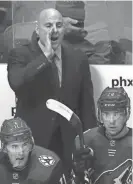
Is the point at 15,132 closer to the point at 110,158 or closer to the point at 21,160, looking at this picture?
the point at 21,160

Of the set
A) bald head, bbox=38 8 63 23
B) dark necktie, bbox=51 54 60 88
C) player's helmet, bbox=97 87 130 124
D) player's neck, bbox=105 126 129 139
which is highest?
bald head, bbox=38 8 63 23

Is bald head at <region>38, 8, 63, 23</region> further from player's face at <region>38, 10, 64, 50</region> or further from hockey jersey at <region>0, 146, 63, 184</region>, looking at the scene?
hockey jersey at <region>0, 146, 63, 184</region>

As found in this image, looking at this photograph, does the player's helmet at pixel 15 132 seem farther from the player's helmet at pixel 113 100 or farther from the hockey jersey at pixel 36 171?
the player's helmet at pixel 113 100

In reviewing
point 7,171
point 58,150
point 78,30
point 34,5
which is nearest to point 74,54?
point 78,30

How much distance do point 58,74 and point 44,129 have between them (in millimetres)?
258

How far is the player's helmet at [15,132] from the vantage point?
235 centimetres

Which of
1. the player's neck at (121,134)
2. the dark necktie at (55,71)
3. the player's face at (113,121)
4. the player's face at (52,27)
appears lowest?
the player's neck at (121,134)

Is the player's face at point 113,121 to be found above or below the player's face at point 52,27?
below

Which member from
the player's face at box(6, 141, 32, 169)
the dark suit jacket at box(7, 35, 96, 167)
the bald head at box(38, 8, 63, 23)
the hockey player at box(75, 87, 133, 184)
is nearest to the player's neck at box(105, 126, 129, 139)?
the hockey player at box(75, 87, 133, 184)

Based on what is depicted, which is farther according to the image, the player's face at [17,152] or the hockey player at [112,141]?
the hockey player at [112,141]

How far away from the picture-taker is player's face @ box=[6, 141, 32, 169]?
2357 mm

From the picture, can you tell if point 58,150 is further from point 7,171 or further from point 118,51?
point 118,51

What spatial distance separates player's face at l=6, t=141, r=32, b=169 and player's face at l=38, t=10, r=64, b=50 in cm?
45

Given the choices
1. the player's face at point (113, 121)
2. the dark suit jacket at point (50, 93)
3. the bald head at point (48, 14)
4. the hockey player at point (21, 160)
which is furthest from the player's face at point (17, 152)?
the bald head at point (48, 14)
